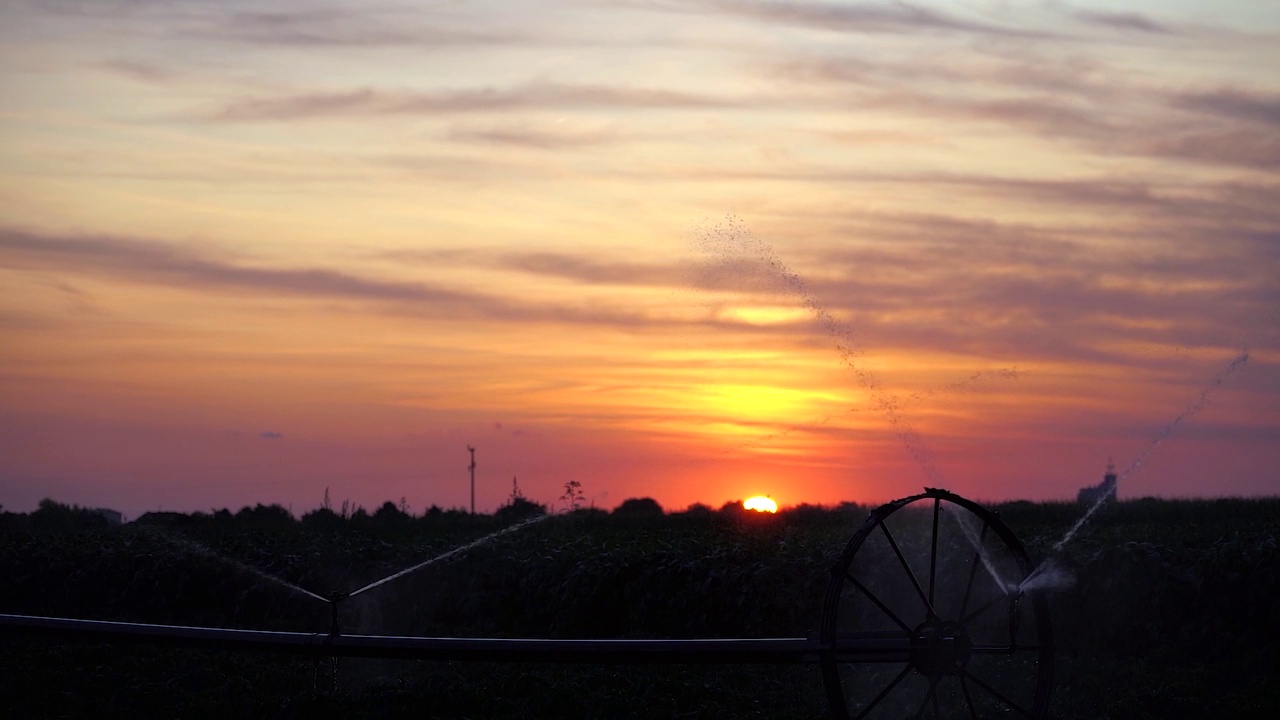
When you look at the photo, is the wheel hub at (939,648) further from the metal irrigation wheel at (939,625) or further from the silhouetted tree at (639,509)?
the silhouetted tree at (639,509)

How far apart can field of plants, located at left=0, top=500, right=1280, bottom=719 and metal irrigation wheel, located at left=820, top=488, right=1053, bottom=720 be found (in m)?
0.62

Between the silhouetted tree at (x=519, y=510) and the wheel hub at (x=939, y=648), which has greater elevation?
the silhouetted tree at (x=519, y=510)

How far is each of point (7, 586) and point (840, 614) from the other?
15.1m

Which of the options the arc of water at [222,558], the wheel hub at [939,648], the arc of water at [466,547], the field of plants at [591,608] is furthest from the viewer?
the arc of water at [222,558]

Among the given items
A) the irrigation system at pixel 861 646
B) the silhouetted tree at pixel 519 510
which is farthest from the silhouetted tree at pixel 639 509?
the irrigation system at pixel 861 646

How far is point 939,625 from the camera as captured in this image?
11109mm

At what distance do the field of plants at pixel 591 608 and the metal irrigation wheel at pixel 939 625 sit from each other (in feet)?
2.02

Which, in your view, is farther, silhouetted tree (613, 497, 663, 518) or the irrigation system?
silhouetted tree (613, 497, 663, 518)

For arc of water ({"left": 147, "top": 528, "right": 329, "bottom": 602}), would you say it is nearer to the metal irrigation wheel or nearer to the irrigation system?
the irrigation system

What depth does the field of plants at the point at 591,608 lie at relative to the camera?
1394 centimetres

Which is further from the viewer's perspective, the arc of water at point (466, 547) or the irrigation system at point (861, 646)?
the arc of water at point (466, 547)

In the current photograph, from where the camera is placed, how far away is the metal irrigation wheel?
10883 millimetres

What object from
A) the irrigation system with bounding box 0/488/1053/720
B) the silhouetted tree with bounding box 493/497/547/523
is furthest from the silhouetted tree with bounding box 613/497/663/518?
the irrigation system with bounding box 0/488/1053/720

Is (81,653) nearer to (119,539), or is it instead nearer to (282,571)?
(282,571)
